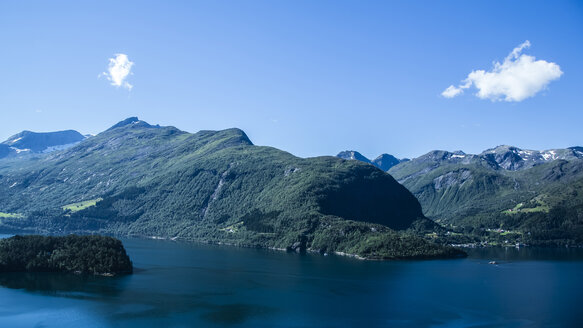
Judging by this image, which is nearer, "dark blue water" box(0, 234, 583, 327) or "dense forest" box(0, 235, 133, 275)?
"dark blue water" box(0, 234, 583, 327)

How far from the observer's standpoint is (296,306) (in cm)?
9706

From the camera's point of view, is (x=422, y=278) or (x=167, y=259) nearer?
(x=422, y=278)

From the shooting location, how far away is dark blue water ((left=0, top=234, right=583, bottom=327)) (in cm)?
8600

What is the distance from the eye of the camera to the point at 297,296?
350 feet

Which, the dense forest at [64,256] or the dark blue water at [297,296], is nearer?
the dark blue water at [297,296]

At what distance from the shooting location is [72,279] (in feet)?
388

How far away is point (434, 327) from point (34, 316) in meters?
69.8

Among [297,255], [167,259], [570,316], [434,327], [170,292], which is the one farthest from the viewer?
[297,255]

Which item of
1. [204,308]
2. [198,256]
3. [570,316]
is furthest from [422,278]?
[198,256]

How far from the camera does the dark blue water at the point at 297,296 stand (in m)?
86.0

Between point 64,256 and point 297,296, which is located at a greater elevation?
point 64,256

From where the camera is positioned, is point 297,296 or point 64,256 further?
point 64,256

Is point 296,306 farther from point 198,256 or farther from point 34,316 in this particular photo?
point 198,256

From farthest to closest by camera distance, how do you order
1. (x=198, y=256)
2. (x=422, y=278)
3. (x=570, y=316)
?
(x=198, y=256) → (x=422, y=278) → (x=570, y=316)
